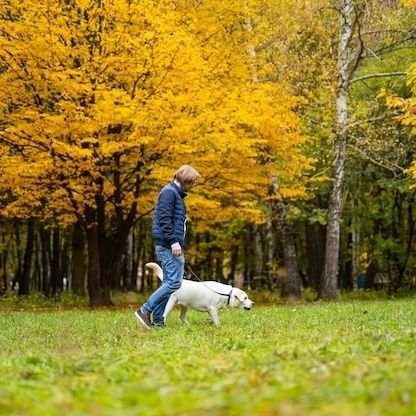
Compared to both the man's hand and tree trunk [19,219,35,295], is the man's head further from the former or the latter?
tree trunk [19,219,35,295]

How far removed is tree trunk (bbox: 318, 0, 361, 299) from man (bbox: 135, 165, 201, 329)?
11.1 m

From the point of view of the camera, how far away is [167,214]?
365 inches

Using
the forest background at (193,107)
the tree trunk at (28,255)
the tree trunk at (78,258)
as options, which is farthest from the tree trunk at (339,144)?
the tree trunk at (28,255)

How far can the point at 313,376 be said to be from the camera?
12.5ft

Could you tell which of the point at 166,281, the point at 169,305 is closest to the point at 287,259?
the point at 169,305

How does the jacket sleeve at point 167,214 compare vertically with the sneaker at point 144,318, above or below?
above

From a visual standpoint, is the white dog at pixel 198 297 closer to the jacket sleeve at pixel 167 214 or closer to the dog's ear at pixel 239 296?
A: the dog's ear at pixel 239 296

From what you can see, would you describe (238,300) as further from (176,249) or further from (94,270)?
(94,270)

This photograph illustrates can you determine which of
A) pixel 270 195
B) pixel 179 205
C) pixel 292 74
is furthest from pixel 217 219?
pixel 179 205

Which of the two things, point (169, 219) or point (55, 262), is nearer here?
point (169, 219)

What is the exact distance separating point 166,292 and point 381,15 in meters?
13.2

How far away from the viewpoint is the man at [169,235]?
9234mm

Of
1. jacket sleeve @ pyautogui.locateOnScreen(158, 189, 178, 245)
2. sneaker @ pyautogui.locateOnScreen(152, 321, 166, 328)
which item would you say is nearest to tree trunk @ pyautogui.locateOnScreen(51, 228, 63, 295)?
sneaker @ pyautogui.locateOnScreen(152, 321, 166, 328)

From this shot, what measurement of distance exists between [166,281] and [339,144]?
38.9 ft
